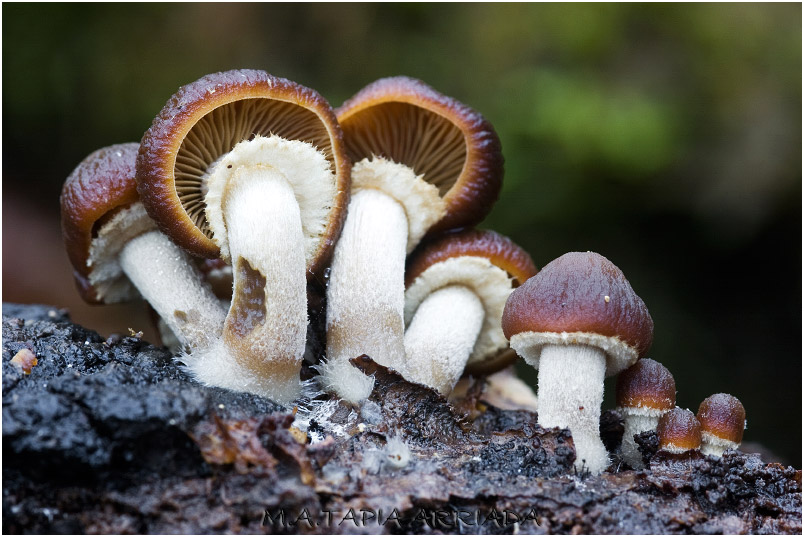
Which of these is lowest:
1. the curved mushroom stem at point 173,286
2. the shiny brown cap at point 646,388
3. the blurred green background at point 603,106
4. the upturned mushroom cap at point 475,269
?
the shiny brown cap at point 646,388

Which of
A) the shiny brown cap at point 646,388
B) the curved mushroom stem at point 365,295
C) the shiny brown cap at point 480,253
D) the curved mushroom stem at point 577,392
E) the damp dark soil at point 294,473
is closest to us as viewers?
the damp dark soil at point 294,473

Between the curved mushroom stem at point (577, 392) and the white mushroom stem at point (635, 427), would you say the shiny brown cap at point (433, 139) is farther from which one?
the white mushroom stem at point (635, 427)

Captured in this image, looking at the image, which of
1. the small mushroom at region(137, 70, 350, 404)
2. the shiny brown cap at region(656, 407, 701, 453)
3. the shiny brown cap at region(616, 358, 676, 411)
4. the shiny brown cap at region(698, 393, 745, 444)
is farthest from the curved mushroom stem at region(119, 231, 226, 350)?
the shiny brown cap at region(698, 393, 745, 444)

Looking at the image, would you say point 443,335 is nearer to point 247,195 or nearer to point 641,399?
point 641,399

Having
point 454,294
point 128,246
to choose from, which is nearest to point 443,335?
point 454,294

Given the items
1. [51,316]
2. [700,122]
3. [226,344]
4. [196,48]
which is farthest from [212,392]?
[700,122]

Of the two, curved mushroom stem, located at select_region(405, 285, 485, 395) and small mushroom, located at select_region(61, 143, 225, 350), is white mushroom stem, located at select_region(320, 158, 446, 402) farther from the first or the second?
small mushroom, located at select_region(61, 143, 225, 350)

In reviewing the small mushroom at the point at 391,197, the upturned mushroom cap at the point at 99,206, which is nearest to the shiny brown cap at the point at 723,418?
the small mushroom at the point at 391,197
